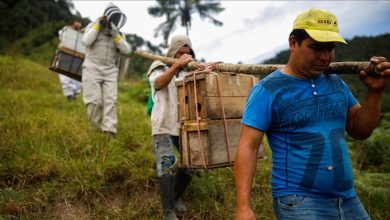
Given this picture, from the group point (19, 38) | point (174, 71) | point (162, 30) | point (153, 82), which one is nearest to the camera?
point (174, 71)

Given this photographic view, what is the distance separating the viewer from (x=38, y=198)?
3820 mm

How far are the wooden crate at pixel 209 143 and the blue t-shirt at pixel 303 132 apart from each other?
88 centimetres

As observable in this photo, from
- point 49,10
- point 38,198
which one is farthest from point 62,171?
point 49,10

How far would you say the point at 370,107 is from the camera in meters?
2.13

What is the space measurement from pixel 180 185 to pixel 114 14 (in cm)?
310

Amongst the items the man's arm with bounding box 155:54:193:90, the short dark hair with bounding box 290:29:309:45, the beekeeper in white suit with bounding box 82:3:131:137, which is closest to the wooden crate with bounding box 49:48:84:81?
the beekeeper in white suit with bounding box 82:3:131:137

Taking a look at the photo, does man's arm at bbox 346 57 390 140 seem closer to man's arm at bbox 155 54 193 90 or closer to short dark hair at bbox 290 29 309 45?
short dark hair at bbox 290 29 309 45

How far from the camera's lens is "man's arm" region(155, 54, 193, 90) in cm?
352

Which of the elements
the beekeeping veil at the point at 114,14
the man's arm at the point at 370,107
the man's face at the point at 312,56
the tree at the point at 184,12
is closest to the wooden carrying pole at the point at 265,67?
the man's arm at the point at 370,107

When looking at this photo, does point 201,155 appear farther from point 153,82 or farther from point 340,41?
point 340,41

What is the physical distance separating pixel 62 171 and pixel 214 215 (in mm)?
1888

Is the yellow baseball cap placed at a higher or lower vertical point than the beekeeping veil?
lower

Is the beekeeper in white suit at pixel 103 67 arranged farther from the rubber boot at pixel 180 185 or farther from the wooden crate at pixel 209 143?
the wooden crate at pixel 209 143

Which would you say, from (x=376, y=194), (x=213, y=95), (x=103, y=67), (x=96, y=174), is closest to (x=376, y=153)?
(x=376, y=194)
